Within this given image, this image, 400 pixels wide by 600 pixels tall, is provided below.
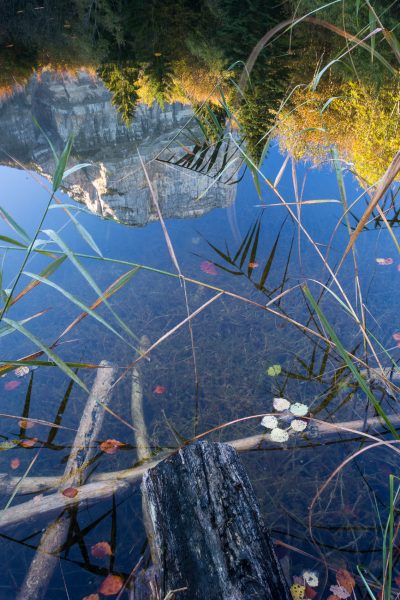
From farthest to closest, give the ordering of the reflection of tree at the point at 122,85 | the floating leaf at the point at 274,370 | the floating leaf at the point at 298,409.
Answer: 1. the reflection of tree at the point at 122,85
2. the floating leaf at the point at 274,370
3. the floating leaf at the point at 298,409

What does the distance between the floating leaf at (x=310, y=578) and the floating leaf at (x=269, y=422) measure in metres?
0.71

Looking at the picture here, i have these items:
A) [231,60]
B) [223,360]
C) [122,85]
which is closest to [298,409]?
[223,360]

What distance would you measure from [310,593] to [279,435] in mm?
728

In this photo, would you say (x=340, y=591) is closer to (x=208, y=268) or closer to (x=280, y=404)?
(x=280, y=404)

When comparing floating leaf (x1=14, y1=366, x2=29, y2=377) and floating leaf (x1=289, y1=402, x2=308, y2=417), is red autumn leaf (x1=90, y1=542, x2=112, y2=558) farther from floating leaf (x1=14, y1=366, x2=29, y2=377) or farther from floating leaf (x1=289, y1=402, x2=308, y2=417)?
floating leaf (x1=14, y1=366, x2=29, y2=377)

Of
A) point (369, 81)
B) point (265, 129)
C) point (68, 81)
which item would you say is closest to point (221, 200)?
point (265, 129)

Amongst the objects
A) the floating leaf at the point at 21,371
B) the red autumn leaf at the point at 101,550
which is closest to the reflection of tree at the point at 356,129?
the floating leaf at the point at 21,371

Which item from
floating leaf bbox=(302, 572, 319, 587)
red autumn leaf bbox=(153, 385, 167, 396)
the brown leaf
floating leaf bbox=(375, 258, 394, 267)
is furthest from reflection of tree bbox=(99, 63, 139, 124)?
floating leaf bbox=(302, 572, 319, 587)

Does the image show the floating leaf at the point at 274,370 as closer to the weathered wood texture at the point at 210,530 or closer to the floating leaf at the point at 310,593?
the weathered wood texture at the point at 210,530

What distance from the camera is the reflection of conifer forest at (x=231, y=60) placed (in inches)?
207

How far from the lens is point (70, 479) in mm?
2211

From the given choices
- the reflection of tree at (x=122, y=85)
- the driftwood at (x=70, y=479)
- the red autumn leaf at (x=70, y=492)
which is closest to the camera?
the driftwood at (x=70, y=479)

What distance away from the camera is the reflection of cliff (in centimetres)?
635

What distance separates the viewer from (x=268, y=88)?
672 centimetres
